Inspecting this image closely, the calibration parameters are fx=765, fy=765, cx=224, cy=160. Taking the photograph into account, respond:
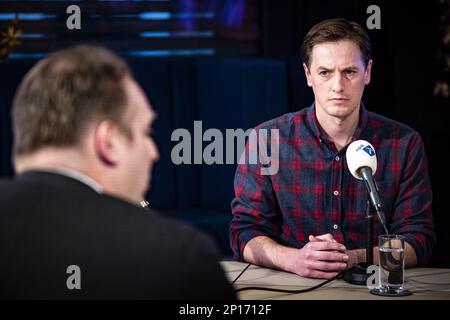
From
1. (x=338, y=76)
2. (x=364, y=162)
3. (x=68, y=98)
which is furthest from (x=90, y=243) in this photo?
(x=338, y=76)

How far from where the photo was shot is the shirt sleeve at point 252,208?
2.65 meters

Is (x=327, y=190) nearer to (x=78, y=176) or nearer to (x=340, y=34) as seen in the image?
(x=340, y=34)

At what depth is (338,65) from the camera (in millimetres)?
2697

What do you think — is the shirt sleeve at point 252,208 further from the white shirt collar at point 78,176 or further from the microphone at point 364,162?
the white shirt collar at point 78,176

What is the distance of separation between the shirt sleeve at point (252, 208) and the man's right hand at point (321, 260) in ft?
1.12

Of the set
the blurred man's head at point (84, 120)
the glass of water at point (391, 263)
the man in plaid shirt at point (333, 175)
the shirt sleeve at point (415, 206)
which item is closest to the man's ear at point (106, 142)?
the blurred man's head at point (84, 120)

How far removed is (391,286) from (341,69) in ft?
2.96

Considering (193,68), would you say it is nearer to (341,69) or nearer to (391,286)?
(341,69)

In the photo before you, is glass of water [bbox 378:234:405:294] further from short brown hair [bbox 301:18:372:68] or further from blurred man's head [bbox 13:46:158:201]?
blurred man's head [bbox 13:46:158:201]

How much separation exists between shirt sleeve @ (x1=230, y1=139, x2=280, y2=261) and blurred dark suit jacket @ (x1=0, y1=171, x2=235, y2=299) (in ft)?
4.73

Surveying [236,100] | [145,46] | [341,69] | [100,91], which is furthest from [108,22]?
[100,91]

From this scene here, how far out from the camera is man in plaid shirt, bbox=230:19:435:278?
2678mm

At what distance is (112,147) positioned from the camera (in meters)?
1.24
